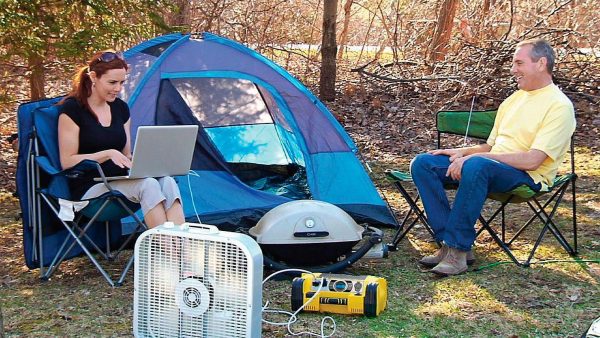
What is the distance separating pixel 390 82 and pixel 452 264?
15.1ft

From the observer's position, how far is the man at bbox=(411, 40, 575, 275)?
141 inches

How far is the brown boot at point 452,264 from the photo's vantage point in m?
3.61

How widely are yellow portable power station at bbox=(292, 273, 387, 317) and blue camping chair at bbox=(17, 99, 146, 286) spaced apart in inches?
30.7

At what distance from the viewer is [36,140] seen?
11.5ft

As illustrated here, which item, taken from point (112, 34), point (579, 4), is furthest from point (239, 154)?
point (579, 4)

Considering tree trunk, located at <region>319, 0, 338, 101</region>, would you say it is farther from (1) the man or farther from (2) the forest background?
(1) the man

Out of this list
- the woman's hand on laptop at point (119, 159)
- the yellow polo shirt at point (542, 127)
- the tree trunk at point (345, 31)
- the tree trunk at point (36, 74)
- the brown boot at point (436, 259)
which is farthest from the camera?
the tree trunk at point (345, 31)

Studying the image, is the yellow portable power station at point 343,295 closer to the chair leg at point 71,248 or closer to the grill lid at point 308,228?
the grill lid at point 308,228

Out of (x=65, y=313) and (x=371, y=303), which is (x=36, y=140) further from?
(x=371, y=303)

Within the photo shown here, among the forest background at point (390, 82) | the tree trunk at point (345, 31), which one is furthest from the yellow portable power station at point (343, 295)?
the tree trunk at point (345, 31)

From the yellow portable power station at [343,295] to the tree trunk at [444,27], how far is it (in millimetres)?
5651

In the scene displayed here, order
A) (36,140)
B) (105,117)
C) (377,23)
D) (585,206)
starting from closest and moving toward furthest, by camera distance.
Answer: (36,140)
(105,117)
(585,206)
(377,23)

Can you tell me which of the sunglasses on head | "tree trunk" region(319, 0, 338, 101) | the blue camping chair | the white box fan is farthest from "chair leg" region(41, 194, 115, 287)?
"tree trunk" region(319, 0, 338, 101)

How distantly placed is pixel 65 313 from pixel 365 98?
5.26 metres
